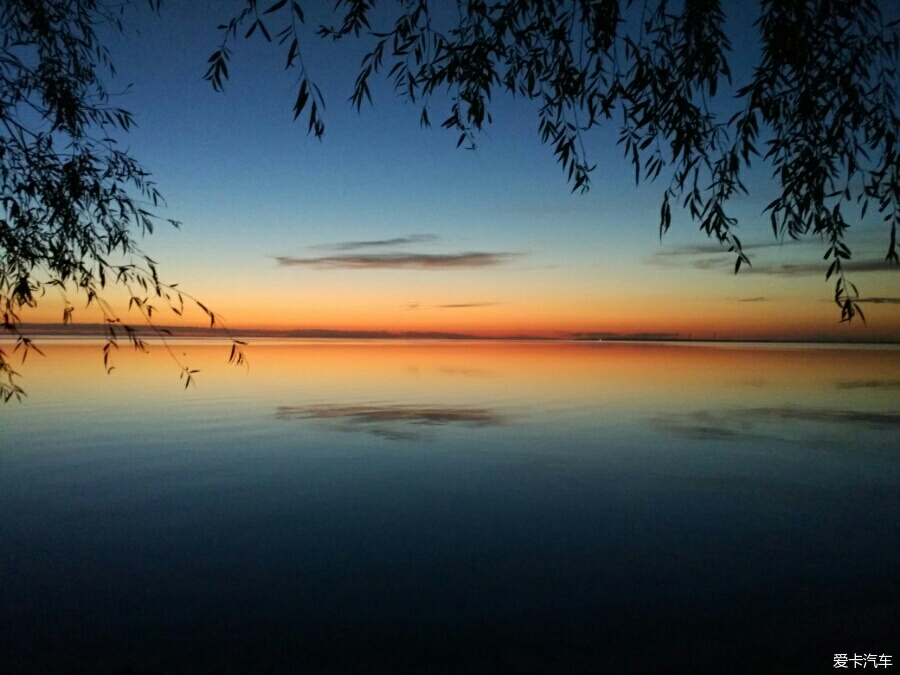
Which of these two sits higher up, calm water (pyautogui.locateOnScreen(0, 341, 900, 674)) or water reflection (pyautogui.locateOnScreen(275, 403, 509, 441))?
water reflection (pyautogui.locateOnScreen(275, 403, 509, 441))

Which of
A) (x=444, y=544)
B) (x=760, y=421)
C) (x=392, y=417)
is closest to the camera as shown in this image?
(x=444, y=544)

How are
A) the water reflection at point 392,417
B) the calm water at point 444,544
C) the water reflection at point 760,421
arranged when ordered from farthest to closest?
the water reflection at point 392,417 → the water reflection at point 760,421 → the calm water at point 444,544

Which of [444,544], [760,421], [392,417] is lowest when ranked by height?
[444,544]

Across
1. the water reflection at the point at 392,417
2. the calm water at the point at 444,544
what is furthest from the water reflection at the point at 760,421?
the water reflection at the point at 392,417

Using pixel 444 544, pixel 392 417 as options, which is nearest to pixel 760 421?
pixel 392 417

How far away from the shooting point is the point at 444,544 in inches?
299

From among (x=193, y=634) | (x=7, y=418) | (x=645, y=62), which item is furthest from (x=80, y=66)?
(x=7, y=418)

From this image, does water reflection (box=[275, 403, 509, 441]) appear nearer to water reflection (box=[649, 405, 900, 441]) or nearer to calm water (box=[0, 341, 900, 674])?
calm water (box=[0, 341, 900, 674])

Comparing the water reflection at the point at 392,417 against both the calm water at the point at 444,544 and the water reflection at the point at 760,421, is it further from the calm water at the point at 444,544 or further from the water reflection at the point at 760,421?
the water reflection at the point at 760,421

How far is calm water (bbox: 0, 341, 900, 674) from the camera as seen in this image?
5273 millimetres

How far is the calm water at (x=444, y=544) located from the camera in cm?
527

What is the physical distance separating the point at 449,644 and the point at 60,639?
3170mm

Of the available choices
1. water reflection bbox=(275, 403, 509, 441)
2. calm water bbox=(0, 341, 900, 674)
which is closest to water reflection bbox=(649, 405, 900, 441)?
calm water bbox=(0, 341, 900, 674)

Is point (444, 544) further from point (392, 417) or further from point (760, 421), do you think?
point (760, 421)
